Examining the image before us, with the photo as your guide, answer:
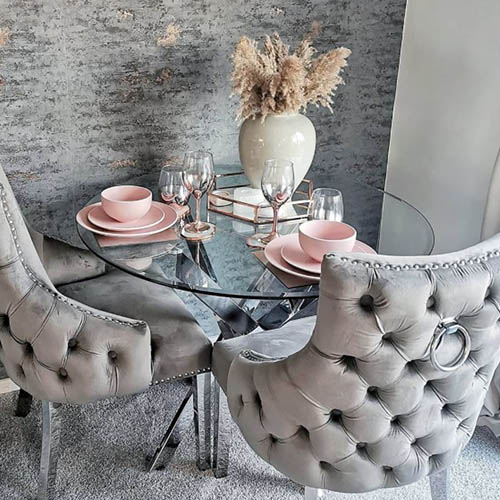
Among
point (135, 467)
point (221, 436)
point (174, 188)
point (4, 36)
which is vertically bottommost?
point (135, 467)

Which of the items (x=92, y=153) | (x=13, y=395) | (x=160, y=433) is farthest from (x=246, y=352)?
(x=13, y=395)

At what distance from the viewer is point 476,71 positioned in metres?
2.24

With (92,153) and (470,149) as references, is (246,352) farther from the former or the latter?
(470,149)

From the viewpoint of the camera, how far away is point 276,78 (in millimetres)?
1895

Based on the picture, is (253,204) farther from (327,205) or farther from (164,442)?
(164,442)

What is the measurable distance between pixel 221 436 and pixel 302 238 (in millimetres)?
722

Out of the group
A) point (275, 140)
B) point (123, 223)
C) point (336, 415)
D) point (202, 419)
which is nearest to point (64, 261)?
point (123, 223)

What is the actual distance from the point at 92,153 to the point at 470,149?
133 centimetres

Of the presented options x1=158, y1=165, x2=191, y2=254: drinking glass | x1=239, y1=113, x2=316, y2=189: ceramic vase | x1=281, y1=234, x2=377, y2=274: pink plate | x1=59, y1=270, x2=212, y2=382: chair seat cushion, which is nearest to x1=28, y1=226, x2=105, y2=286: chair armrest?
x1=59, y1=270, x2=212, y2=382: chair seat cushion

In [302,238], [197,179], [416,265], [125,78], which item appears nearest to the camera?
[416,265]

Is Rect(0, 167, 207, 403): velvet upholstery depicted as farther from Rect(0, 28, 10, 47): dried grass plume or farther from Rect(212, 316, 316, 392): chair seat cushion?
Rect(0, 28, 10, 47): dried grass plume

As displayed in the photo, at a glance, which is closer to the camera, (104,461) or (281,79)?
(281,79)

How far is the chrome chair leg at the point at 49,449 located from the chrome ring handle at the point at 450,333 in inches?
42.5

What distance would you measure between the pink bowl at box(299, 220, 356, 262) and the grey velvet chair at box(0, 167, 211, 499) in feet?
1.36
